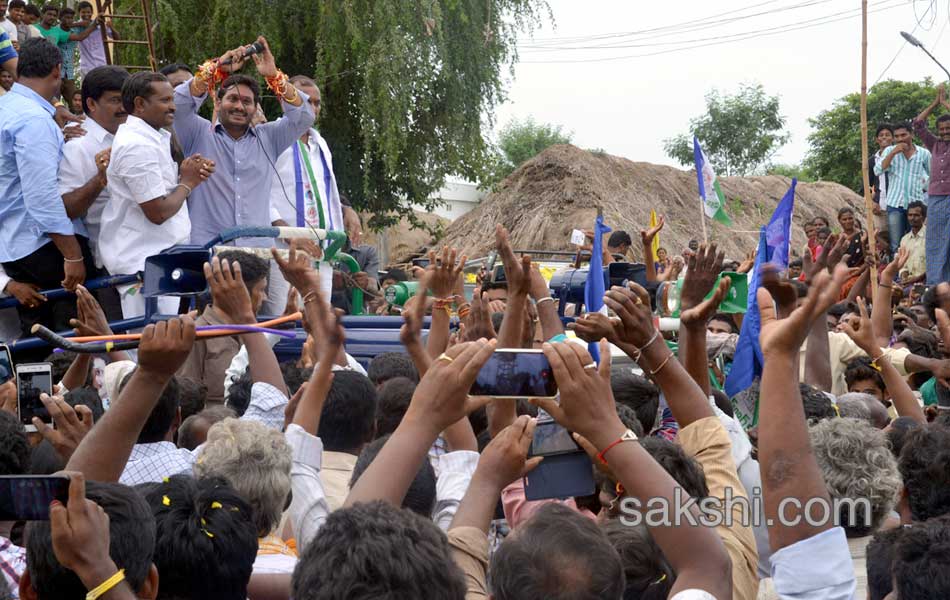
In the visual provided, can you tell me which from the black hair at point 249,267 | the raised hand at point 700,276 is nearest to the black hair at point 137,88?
the black hair at point 249,267

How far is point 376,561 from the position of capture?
6.68 ft

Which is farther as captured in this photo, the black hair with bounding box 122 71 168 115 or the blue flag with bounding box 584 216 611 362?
the black hair with bounding box 122 71 168 115

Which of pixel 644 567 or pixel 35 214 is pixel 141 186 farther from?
pixel 644 567

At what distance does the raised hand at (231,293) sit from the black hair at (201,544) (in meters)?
1.44

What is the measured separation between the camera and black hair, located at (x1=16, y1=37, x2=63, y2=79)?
6.43 meters

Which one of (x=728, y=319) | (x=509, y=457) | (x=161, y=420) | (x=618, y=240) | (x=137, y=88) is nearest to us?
(x=509, y=457)

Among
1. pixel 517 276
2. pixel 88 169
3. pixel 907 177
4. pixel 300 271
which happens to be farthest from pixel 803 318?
pixel 907 177

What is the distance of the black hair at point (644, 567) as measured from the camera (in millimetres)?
2500

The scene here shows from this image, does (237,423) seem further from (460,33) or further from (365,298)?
(460,33)

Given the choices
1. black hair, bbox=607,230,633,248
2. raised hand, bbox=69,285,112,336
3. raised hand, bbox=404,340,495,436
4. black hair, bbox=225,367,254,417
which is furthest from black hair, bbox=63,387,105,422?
black hair, bbox=607,230,633,248

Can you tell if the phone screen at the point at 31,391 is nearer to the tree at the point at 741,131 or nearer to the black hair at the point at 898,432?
the black hair at the point at 898,432

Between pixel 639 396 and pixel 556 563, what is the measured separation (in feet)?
6.42

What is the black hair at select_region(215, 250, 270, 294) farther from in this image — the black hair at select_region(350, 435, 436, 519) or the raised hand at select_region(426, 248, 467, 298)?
the black hair at select_region(350, 435, 436, 519)

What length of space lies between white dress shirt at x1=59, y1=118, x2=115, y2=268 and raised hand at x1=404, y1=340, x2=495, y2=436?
4.29 metres
